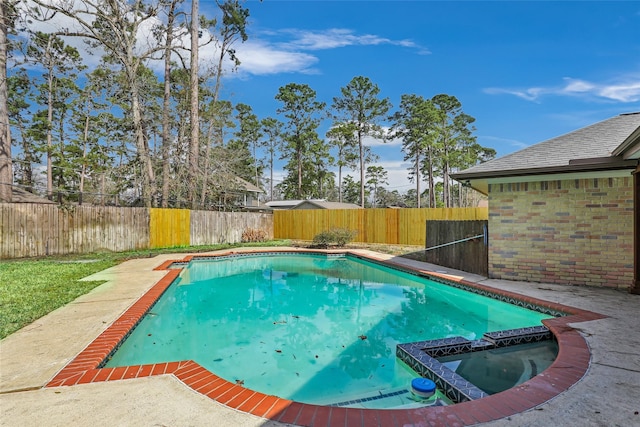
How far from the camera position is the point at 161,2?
14.8 m

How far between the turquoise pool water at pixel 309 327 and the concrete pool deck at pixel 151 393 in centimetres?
64

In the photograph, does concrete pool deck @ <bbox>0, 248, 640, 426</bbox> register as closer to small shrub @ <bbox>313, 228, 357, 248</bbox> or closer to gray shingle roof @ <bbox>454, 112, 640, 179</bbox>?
gray shingle roof @ <bbox>454, 112, 640, 179</bbox>

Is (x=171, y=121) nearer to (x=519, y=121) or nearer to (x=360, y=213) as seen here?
(x=360, y=213)

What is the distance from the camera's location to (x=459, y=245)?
26.9ft

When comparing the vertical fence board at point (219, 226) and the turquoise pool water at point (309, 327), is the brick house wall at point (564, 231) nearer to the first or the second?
the turquoise pool water at point (309, 327)

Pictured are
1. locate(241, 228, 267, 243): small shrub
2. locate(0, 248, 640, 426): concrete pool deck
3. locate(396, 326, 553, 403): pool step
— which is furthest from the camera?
locate(241, 228, 267, 243): small shrub

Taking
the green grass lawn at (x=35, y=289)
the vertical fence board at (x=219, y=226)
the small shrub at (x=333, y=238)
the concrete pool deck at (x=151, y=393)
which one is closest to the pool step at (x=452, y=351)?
the concrete pool deck at (x=151, y=393)

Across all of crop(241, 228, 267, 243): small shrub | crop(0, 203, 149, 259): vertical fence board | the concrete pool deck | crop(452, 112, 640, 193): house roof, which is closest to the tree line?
crop(0, 203, 149, 259): vertical fence board

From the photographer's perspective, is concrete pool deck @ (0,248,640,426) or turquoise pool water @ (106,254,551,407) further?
turquoise pool water @ (106,254,551,407)

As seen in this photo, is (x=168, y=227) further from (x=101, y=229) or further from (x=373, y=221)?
(x=373, y=221)

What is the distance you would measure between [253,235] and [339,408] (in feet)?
50.1

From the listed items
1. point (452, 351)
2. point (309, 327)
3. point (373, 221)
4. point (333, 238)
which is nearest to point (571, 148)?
point (452, 351)

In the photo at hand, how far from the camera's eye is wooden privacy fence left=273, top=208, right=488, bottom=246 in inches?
590

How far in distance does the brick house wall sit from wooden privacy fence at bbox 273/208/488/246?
23.7 ft
